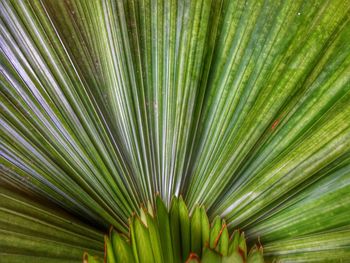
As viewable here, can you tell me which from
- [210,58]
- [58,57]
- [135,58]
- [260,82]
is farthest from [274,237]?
[58,57]

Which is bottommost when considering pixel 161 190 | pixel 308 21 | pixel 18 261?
pixel 18 261

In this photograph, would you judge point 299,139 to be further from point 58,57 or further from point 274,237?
point 58,57

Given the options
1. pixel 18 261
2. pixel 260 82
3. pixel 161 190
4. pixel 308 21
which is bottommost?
pixel 18 261

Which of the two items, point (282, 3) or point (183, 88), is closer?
point (282, 3)

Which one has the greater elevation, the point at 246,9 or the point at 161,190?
the point at 246,9

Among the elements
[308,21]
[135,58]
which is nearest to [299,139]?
[308,21]

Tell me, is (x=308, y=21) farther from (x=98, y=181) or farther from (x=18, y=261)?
(x=18, y=261)
